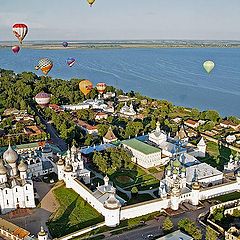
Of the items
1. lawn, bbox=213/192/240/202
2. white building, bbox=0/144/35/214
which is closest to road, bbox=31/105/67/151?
white building, bbox=0/144/35/214

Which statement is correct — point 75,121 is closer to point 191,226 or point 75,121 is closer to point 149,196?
point 149,196

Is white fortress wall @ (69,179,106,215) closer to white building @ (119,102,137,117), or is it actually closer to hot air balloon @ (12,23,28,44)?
hot air balloon @ (12,23,28,44)

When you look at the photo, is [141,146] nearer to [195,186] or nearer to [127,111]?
[195,186]

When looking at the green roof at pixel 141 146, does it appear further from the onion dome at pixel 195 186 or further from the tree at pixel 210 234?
the tree at pixel 210 234

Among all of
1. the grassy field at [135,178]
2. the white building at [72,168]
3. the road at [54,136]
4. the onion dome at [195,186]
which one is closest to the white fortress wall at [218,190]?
the onion dome at [195,186]

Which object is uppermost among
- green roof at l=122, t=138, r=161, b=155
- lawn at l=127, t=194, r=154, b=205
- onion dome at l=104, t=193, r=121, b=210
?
green roof at l=122, t=138, r=161, b=155

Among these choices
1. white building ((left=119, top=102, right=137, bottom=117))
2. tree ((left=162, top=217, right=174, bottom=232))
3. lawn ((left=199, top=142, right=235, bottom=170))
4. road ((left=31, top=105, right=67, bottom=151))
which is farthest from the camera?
white building ((left=119, top=102, right=137, bottom=117))
